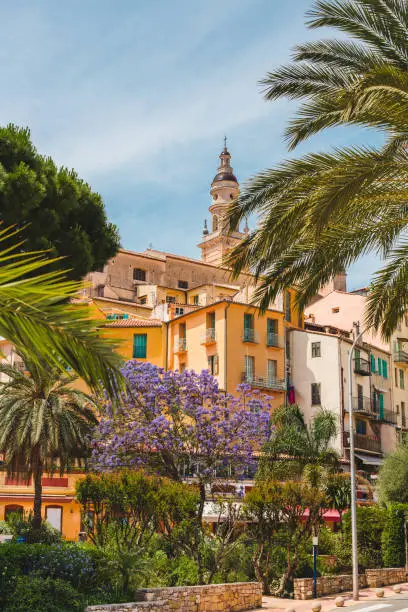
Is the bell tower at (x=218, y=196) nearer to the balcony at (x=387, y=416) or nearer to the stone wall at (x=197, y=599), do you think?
the balcony at (x=387, y=416)

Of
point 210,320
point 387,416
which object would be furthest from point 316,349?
point 387,416

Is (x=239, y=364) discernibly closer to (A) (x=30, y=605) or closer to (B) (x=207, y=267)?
(B) (x=207, y=267)

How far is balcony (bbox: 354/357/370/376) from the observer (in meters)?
58.5

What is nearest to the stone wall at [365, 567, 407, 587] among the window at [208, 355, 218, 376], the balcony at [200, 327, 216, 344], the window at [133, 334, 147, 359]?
the window at [208, 355, 218, 376]

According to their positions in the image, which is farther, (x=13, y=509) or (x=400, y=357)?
(x=400, y=357)

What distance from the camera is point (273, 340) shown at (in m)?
57.4

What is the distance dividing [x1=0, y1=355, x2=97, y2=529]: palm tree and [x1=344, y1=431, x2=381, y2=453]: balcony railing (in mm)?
25797

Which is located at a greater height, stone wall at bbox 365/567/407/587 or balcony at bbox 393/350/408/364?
balcony at bbox 393/350/408/364

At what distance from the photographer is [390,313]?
48.5 ft

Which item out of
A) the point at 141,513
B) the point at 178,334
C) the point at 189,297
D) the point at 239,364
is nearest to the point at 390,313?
the point at 141,513

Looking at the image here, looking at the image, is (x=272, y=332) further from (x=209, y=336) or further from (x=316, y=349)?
(x=209, y=336)

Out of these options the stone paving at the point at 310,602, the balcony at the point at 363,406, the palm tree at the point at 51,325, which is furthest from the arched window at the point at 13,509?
the palm tree at the point at 51,325

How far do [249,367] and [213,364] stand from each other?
256 centimetres

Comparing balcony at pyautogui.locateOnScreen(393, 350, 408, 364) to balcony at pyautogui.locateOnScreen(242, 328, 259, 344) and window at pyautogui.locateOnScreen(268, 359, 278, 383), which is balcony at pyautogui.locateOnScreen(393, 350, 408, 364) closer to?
window at pyautogui.locateOnScreen(268, 359, 278, 383)
